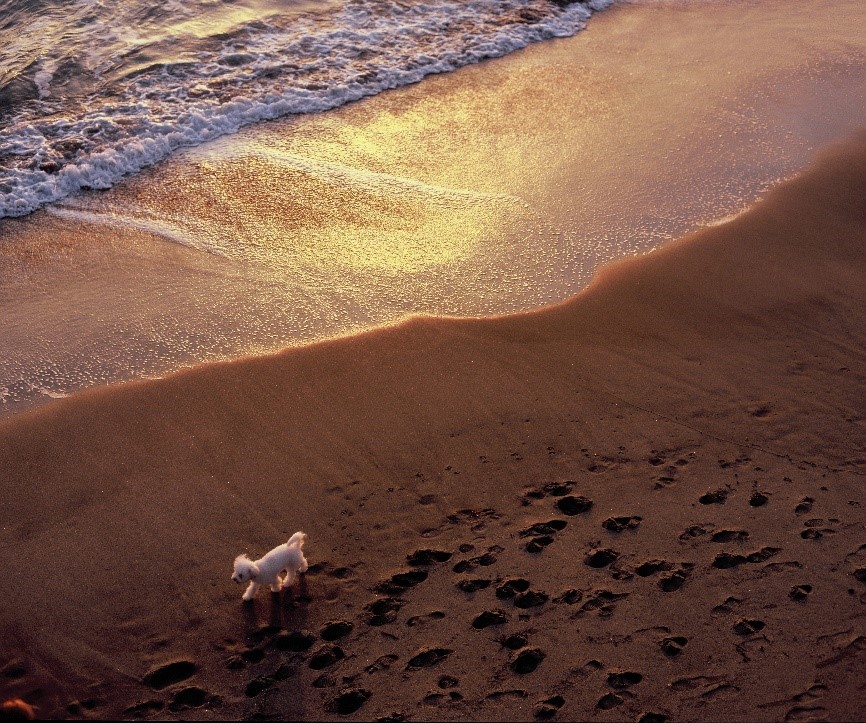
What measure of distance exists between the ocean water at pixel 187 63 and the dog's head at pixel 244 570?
565 centimetres

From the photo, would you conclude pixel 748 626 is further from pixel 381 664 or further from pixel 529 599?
pixel 381 664

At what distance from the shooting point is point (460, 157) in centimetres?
865

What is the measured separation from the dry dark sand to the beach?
0.06ft

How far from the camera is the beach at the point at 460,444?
4.01 metres

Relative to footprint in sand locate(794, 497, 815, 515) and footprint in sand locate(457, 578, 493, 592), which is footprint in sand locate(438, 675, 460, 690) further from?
footprint in sand locate(794, 497, 815, 515)

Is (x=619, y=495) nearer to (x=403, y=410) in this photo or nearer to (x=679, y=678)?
(x=679, y=678)

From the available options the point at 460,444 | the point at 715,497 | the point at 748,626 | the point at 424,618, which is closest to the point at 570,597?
the point at 424,618

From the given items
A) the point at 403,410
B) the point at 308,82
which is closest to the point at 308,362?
the point at 403,410

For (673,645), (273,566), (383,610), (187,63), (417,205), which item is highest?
(187,63)

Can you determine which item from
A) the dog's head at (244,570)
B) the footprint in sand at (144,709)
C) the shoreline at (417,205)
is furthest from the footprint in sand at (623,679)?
the shoreline at (417,205)

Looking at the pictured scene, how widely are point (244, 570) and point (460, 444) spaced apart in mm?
1666

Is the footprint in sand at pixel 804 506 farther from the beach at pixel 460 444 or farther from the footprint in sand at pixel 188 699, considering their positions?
the footprint in sand at pixel 188 699

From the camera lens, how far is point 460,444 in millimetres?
5219

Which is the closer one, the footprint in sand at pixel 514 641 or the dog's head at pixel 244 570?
the footprint in sand at pixel 514 641
